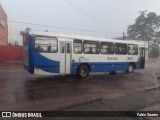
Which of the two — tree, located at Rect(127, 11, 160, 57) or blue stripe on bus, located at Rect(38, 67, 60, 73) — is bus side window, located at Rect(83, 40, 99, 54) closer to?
blue stripe on bus, located at Rect(38, 67, 60, 73)

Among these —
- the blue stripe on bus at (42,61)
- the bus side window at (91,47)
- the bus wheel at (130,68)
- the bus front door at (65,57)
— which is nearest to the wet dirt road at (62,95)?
the bus front door at (65,57)

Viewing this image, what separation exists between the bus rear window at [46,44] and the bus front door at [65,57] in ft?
1.68

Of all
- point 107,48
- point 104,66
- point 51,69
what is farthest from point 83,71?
point 107,48

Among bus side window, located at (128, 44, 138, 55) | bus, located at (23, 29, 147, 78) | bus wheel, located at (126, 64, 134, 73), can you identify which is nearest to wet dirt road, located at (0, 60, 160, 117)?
bus, located at (23, 29, 147, 78)

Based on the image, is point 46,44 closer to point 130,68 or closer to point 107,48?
point 107,48

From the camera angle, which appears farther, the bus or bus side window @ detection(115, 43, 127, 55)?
bus side window @ detection(115, 43, 127, 55)

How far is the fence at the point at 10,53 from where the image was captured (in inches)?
1210

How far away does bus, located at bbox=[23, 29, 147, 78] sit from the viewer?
14.4 m

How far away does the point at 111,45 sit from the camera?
1880 centimetres

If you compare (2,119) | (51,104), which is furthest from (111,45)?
(2,119)

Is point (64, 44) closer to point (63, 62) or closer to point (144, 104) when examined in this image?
point (63, 62)

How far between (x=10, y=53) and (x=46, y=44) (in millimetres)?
17810

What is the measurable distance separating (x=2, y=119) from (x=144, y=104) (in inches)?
235

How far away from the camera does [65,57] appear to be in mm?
15523
